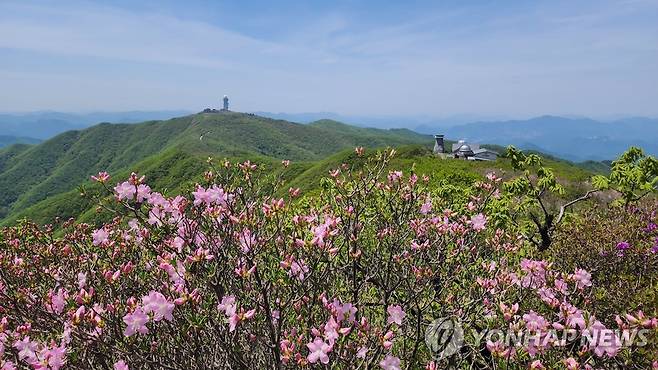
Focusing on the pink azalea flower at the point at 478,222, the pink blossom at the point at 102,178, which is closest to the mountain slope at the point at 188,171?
the pink azalea flower at the point at 478,222

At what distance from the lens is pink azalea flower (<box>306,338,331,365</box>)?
308cm

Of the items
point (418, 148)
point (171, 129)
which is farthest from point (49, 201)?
point (171, 129)

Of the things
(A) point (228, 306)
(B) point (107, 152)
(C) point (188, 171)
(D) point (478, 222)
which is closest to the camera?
(A) point (228, 306)

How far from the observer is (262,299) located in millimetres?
4047

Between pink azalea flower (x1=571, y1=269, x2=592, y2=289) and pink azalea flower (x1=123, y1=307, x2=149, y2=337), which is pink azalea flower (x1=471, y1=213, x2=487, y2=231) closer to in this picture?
pink azalea flower (x1=571, y1=269, x2=592, y2=289)

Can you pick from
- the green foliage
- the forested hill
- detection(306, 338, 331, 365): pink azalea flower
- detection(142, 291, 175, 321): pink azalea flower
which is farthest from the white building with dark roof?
the forested hill

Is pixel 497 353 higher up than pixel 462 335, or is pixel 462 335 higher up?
pixel 497 353

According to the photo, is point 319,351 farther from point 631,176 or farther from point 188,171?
point 188,171

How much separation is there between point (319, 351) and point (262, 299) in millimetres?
1071

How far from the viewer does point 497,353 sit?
3359 millimetres

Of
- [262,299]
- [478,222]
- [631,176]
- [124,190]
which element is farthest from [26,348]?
[631,176]

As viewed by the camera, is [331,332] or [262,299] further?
[262,299]

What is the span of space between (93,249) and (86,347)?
11.4 feet

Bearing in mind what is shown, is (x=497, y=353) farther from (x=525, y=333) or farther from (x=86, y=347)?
(x=86, y=347)
